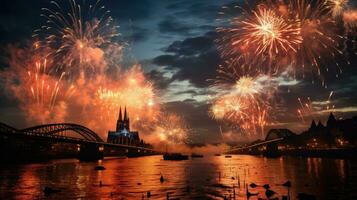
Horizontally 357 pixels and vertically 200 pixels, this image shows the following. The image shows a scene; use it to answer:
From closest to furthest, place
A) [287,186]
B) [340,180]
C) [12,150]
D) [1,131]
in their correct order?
[287,186]
[340,180]
[1,131]
[12,150]

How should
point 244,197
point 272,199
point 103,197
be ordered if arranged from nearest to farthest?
point 272,199 → point 244,197 → point 103,197

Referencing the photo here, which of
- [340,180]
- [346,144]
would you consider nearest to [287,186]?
[340,180]

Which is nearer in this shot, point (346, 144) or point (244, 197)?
point (244, 197)

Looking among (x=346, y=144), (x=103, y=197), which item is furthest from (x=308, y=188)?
(x=346, y=144)

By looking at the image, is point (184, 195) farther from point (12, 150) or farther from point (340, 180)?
point (12, 150)

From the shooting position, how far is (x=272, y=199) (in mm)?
57625

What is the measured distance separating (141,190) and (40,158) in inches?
5634

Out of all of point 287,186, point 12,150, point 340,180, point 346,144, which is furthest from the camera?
point 346,144

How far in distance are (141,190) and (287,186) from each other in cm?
2992

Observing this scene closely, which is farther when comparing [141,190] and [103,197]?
[141,190]

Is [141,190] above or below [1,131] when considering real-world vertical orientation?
below

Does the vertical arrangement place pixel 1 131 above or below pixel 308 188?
above

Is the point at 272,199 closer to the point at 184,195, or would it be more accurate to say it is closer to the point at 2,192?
the point at 184,195

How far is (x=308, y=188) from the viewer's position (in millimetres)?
72812
